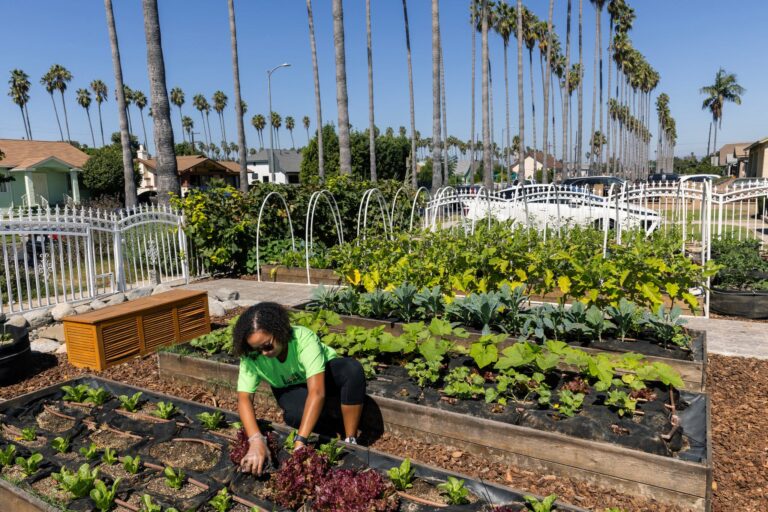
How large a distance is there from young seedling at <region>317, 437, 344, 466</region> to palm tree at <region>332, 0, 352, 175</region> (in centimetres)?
1267

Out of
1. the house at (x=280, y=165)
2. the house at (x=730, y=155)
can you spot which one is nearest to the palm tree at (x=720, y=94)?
the house at (x=730, y=155)

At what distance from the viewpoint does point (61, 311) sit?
284 inches


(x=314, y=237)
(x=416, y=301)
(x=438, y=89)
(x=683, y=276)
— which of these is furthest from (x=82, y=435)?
(x=438, y=89)

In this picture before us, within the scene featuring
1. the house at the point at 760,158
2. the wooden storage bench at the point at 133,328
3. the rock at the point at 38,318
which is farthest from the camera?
the house at the point at 760,158

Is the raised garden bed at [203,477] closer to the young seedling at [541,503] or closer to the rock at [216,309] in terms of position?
the young seedling at [541,503]

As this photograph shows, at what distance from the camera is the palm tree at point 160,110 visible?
11.3 m

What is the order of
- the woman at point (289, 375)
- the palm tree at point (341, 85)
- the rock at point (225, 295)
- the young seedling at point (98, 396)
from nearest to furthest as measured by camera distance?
1. the woman at point (289, 375)
2. the young seedling at point (98, 396)
3. the rock at point (225, 295)
4. the palm tree at point (341, 85)

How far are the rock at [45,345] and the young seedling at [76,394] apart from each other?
2345mm

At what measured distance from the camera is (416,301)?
539 cm

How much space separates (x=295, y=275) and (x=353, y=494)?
7803mm

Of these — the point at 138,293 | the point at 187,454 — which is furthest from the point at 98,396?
the point at 138,293

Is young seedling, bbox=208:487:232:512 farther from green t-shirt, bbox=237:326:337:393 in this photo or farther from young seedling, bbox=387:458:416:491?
young seedling, bbox=387:458:416:491

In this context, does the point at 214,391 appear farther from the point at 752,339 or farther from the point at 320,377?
the point at 752,339

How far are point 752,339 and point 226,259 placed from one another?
8.64 meters
